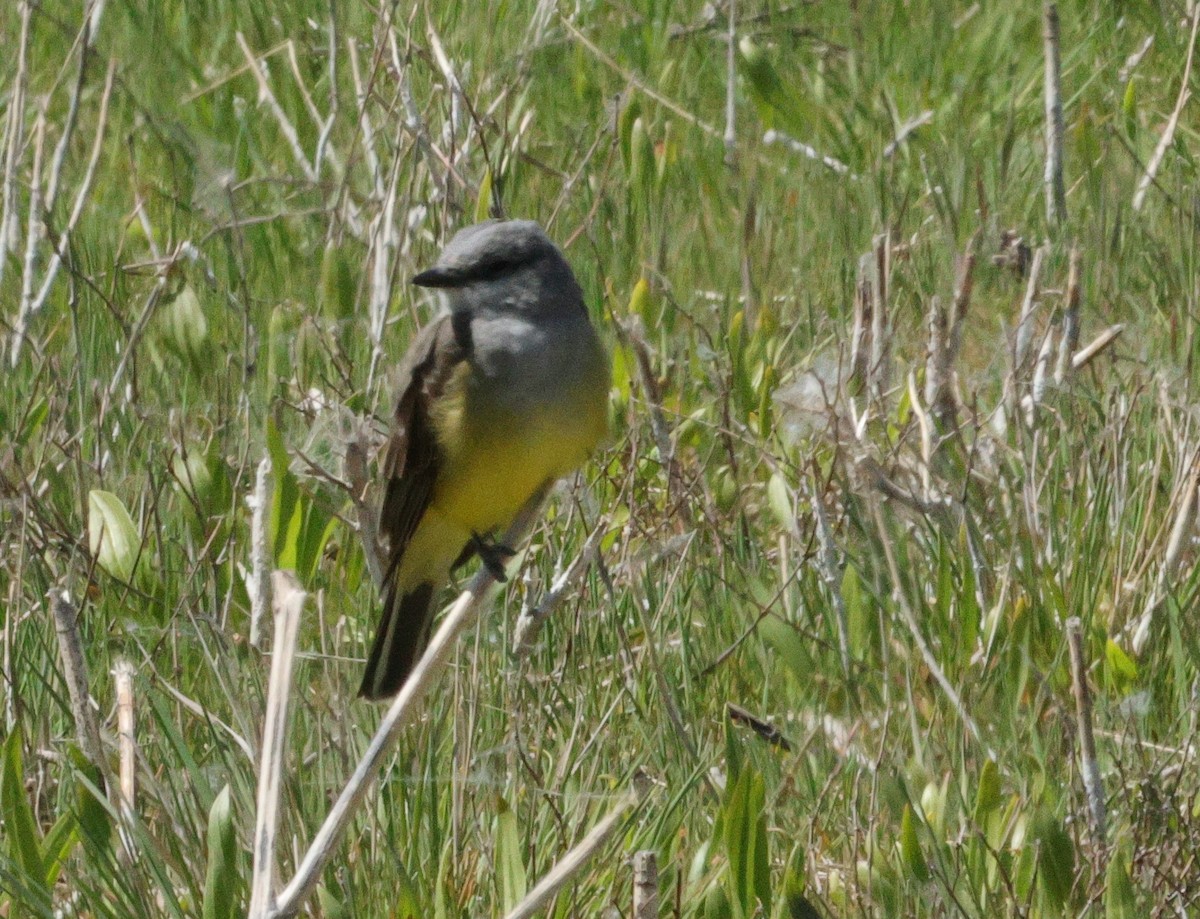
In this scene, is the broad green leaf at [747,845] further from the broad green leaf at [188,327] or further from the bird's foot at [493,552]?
the broad green leaf at [188,327]

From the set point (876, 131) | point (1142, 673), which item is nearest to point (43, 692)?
point (1142, 673)

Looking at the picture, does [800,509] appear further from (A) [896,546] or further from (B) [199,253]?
(B) [199,253]

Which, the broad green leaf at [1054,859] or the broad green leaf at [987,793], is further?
the broad green leaf at [987,793]

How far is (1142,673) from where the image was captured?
11.8ft

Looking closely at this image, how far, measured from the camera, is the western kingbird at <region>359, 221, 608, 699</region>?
3734 mm

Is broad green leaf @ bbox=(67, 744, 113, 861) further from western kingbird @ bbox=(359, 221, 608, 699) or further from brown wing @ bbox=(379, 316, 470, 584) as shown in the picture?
brown wing @ bbox=(379, 316, 470, 584)

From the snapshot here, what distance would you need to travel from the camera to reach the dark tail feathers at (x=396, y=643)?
3.64 m

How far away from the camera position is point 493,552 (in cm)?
380

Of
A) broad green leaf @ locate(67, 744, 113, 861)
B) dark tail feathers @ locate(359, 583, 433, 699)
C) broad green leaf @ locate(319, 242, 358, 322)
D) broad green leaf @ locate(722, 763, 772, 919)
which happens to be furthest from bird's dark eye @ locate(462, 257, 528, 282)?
broad green leaf @ locate(722, 763, 772, 919)

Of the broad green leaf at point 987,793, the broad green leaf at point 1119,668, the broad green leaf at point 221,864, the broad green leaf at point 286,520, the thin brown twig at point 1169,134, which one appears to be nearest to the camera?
the broad green leaf at point 221,864

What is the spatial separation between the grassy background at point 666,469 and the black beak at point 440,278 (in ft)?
1.10

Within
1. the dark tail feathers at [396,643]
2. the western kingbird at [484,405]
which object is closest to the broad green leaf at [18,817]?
the dark tail feathers at [396,643]

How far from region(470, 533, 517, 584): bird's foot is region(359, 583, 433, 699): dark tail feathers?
0.17 meters

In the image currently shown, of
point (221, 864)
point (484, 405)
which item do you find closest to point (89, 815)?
point (221, 864)
